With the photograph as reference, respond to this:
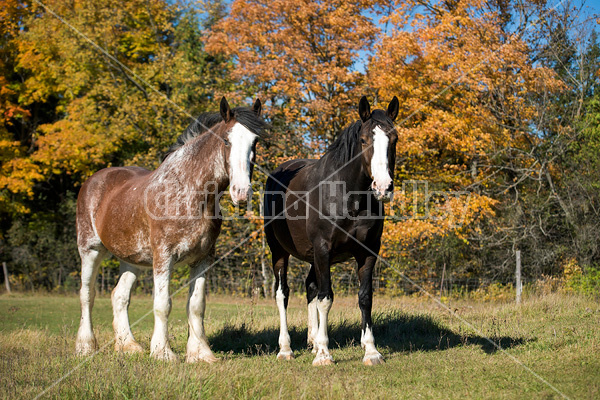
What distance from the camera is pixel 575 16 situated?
51.3 ft

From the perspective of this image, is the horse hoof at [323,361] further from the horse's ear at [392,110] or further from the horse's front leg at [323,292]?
the horse's ear at [392,110]

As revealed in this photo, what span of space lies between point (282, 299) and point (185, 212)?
7.23ft

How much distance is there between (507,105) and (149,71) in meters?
14.4

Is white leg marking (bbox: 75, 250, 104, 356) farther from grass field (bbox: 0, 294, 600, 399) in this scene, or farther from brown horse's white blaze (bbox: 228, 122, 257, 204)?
brown horse's white blaze (bbox: 228, 122, 257, 204)

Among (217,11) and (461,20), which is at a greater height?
(217,11)

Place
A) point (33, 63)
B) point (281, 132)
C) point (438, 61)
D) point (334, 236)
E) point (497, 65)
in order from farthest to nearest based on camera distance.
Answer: point (33, 63) → point (281, 132) → point (438, 61) → point (497, 65) → point (334, 236)

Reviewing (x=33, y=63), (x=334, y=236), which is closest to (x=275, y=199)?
(x=334, y=236)

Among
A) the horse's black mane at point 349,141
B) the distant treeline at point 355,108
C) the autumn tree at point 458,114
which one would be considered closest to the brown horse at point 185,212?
the horse's black mane at point 349,141

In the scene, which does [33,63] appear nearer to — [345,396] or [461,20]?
[461,20]

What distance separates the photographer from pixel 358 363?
5.92 m

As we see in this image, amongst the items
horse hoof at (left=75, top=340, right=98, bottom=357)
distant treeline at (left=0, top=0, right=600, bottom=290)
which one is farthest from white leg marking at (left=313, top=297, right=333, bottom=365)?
distant treeline at (left=0, top=0, right=600, bottom=290)

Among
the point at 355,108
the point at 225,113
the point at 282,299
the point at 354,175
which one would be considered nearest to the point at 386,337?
the point at 282,299

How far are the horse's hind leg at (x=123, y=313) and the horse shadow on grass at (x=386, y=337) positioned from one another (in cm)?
124

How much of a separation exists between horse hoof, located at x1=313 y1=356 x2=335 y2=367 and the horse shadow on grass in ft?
3.08
